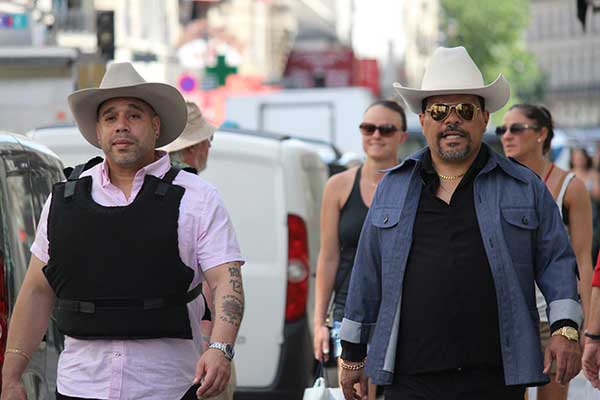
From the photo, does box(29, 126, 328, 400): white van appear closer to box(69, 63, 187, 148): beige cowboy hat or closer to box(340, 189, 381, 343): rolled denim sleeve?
box(340, 189, 381, 343): rolled denim sleeve

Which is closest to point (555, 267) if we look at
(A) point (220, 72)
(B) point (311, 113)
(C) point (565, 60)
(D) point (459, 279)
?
(D) point (459, 279)

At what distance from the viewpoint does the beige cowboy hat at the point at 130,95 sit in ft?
18.7

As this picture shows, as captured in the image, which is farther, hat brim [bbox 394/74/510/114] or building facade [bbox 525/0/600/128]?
building facade [bbox 525/0/600/128]

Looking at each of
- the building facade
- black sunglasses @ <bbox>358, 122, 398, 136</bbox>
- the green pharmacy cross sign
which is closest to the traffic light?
the green pharmacy cross sign

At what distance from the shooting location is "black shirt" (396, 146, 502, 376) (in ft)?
19.0

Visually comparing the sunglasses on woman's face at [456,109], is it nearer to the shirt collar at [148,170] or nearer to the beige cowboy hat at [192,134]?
the shirt collar at [148,170]

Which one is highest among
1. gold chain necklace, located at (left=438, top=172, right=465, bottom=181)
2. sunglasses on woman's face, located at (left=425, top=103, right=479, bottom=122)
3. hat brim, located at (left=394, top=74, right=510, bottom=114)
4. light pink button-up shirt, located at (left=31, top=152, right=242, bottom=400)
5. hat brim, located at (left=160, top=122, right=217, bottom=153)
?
hat brim, located at (left=394, top=74, right=510, bottom=114)

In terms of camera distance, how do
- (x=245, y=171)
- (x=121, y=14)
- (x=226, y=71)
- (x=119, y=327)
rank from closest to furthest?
1. (x=119, y=327)
2. (x=245, y=171)
3. (x=226, y=71)
4. (x=121, y=14)

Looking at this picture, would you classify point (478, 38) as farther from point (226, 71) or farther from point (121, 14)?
point (226, 71)

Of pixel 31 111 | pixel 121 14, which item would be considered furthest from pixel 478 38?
pixel 31 111

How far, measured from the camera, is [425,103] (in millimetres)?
6238

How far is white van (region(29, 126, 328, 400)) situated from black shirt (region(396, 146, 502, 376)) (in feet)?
12.2

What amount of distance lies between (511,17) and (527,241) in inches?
3497

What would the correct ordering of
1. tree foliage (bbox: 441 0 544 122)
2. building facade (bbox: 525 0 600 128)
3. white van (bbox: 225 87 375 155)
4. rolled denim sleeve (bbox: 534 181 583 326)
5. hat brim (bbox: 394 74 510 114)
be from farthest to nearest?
building facade (bbox: 525 0 600 128)
tree foliage (bbox: 441 0 544 122)
white van (bbox: 225 87 375 155)
hat brim (bbox: 394 74 510 114)
rolled denim sleeve (bbox: 534 181 583 326)
